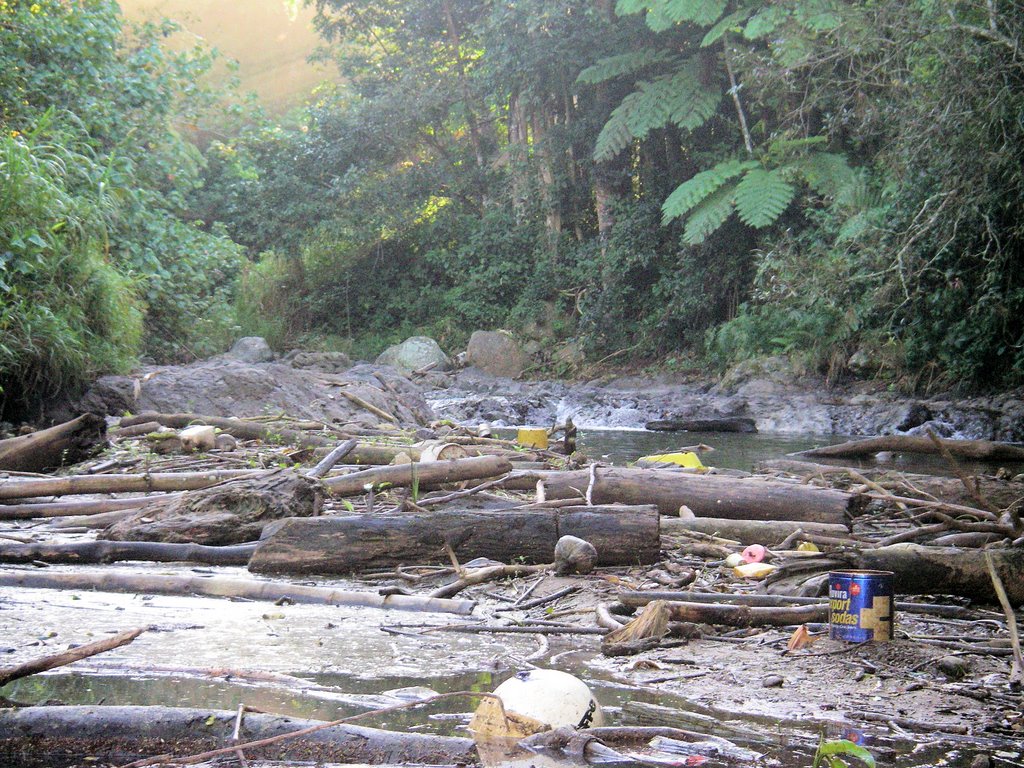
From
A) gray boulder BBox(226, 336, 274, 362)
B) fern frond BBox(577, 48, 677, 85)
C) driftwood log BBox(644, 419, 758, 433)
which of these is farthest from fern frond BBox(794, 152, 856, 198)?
gray boulder BBox(226, 336, 274, 362)

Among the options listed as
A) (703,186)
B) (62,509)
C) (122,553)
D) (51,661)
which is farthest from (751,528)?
(703,186)

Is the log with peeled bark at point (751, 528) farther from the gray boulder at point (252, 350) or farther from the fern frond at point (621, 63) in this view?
the fern frond at point (621, 63)

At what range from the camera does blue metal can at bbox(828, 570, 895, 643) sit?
2.82m

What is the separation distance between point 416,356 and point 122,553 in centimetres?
1749

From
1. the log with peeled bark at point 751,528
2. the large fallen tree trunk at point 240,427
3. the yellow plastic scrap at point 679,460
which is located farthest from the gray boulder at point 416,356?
the log with peeled bark at point 751,528

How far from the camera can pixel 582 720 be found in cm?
209

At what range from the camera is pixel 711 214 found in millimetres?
16828

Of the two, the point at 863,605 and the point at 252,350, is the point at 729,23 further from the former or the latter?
the point at 863,605

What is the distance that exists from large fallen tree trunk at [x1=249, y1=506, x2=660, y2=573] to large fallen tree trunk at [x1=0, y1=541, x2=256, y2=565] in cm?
21

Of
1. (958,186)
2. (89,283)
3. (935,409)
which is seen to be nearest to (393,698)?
(89,283)

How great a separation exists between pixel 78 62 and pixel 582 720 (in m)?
13.0

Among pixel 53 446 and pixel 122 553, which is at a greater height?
pixel 53 446

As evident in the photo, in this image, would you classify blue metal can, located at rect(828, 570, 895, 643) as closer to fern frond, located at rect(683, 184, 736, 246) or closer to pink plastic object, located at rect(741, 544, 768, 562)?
pink plastic object, located at rect(741, 544, 768, 562)

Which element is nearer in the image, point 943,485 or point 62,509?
point 62,509
